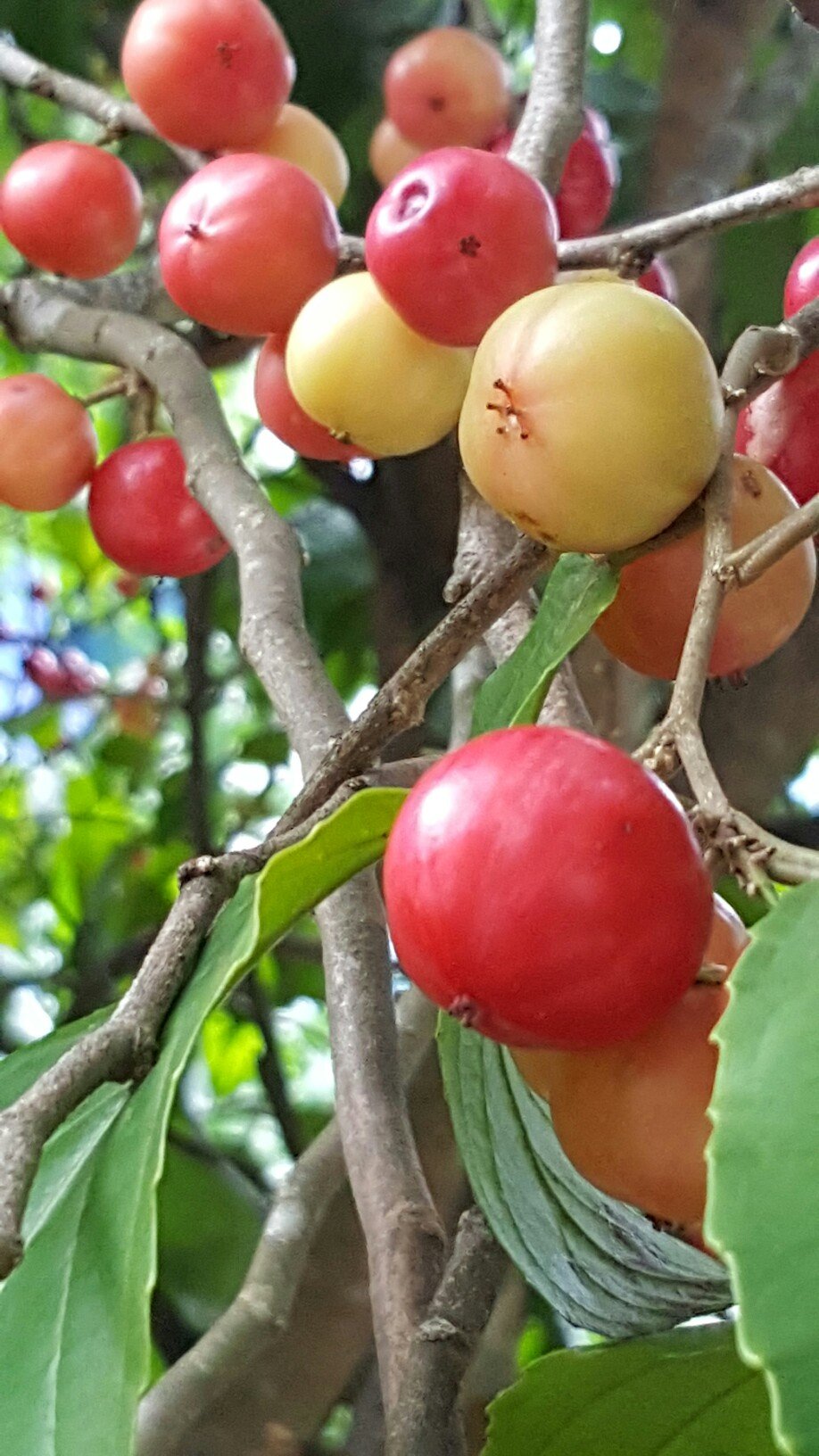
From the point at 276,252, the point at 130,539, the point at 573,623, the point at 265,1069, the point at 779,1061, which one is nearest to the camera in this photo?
the point at 779,1061

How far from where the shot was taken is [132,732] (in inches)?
52.6

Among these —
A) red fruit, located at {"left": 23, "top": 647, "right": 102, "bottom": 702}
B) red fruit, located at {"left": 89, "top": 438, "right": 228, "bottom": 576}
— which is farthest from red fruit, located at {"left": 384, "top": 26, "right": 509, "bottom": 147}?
red fruit, located at {"left": 23, "top": 647, "right": 102, "bottom": 702}

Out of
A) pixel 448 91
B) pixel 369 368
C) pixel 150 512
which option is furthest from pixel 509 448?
pixel 448 91

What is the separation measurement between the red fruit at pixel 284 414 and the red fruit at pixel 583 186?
199 millimetres

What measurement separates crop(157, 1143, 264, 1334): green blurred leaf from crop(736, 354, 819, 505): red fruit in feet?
2.16

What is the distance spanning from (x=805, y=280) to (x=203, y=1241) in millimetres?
722

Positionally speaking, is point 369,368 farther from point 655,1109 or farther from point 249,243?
point 655,1109

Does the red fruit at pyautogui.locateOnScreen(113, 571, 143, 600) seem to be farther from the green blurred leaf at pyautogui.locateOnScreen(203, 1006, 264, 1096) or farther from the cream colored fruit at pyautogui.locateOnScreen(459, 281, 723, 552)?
the cream colored fruit at pyautogui.locateOnScreen(459, 281, 723, 552)

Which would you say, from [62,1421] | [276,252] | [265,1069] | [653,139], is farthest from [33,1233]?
[653,139]

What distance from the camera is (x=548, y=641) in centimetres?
34

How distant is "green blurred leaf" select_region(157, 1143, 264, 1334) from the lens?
2.89ft

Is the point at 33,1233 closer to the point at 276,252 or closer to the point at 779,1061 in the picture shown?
the point at 779,1061

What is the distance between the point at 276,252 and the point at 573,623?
0.76ft

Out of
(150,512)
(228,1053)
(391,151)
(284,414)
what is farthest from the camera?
(228,1053)
